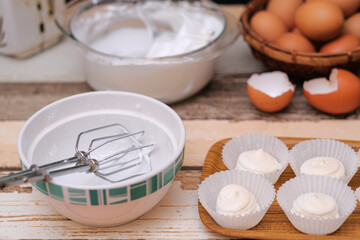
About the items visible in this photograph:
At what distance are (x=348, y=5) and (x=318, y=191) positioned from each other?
1.71 ft

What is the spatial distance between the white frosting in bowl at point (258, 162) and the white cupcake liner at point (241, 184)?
0.03 metres

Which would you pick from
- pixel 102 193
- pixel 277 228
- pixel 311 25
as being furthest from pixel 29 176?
pixel 311 25

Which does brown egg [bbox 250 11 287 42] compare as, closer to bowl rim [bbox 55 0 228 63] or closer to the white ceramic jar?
bowl rim [bbox 55 0 228 63]

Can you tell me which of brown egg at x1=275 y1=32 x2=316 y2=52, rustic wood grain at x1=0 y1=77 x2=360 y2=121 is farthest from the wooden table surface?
brown egg at x1=275 y1=32 x2=316 y2=52

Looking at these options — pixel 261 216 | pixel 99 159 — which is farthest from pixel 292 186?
pixel 99 159

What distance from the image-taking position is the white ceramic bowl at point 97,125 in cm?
65

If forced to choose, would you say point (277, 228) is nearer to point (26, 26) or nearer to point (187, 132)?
point (187, 132)

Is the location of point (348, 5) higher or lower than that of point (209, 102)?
higher

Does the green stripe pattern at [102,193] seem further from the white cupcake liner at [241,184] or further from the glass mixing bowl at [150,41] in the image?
the glass mixing bowl at [150,41]

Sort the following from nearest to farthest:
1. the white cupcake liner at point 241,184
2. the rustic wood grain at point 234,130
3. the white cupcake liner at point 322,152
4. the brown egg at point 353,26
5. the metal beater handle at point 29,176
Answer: the metal beater handle at point 29,176 < the white cupcake liner at point 241,184 < the white cupcake liner at point 322,152 < the rustic wood grain at point 234,130 < the brown egg at point 353,26

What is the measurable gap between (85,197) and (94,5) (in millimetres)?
672

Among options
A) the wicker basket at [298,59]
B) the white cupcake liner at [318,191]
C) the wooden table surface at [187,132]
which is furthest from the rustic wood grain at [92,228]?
the wicker basket at [298,59]

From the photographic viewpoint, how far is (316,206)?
70 cm

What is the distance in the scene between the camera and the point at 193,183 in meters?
0.84
